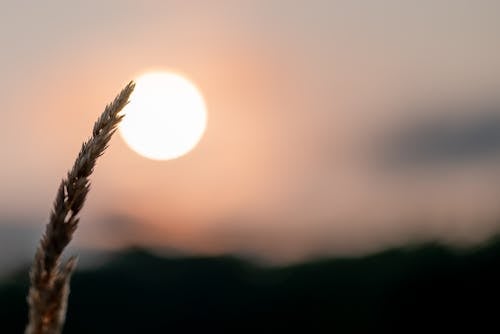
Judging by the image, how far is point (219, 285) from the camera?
24.8 m

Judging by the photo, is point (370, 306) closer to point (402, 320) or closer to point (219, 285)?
point (402, 320)

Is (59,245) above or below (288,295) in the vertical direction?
below

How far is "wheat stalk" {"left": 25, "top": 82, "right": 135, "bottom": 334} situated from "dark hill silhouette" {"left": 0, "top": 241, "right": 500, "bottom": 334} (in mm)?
18671

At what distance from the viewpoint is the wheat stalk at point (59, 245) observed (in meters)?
1.27

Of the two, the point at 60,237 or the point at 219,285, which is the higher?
the point at 219,285

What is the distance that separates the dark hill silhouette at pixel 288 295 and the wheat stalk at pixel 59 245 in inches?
735

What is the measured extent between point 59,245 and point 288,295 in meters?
20.9

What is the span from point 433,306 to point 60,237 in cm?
1921

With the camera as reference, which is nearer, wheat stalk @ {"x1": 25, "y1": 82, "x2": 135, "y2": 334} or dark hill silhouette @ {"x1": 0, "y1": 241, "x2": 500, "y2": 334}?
wheat stalk @ {"x1": 25, "y1": 82, "x2": 135, "y2": 334}

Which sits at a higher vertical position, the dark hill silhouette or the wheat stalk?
the dark hill silhouette

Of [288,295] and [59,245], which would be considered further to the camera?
[288,295]

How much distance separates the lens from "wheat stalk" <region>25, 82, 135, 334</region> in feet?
4.16

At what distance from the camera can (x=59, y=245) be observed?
1.35 metres

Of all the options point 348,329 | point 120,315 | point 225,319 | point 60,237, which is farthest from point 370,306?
point 60,237
